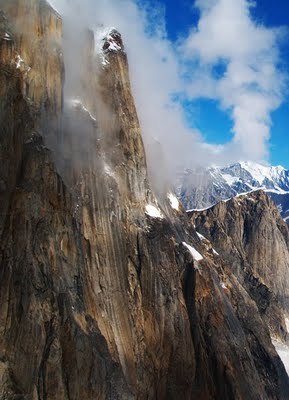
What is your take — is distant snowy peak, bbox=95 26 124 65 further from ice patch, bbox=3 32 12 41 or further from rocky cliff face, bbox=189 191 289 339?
rocky cliff face, bbox=189 191 289 339

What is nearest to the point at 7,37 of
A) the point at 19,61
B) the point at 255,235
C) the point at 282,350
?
the point at 19,61

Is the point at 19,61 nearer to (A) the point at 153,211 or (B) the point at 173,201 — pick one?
(A) the point at 153,211

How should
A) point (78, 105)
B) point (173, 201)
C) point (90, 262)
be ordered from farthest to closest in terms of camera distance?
1. point (173, 201)
2. point (78, 105)
3. point (90, 262)

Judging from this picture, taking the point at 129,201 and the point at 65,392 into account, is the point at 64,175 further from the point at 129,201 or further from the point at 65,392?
the point at 65,392

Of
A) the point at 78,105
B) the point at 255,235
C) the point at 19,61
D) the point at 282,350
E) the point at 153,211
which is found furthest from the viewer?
the point at 255,235

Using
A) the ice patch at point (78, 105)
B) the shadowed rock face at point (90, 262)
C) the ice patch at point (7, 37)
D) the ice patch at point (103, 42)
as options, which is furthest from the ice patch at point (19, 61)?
the ice patch at point (103, 42)

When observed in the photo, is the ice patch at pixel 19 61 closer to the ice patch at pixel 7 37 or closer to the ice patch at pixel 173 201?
the ice patch at pixel 7 37

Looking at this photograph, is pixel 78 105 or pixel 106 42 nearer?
pixel 78 105
